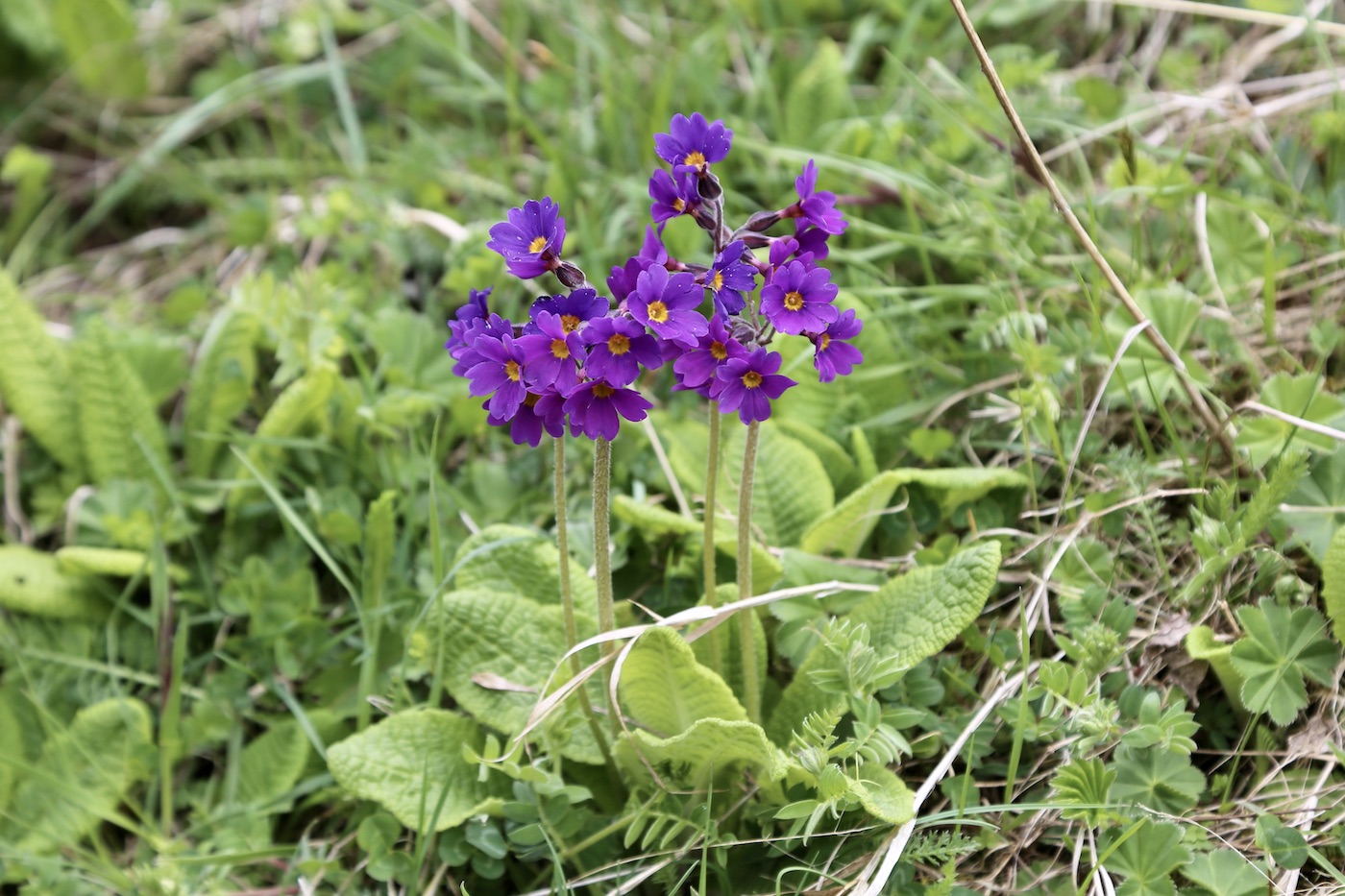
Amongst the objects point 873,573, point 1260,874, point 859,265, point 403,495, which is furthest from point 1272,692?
point 403,495

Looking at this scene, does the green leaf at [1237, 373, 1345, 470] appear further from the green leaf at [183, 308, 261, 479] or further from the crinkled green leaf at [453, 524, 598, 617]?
the green leaf at [183, 308, 261, 479]

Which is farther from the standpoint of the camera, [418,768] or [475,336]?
[418,768]

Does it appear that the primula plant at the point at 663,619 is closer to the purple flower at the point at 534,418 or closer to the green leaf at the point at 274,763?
the purple flower at the point at 534,418

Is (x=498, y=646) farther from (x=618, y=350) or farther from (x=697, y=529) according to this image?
(x=618, y=350)

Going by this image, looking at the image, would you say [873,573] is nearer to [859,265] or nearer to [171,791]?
[859,265]

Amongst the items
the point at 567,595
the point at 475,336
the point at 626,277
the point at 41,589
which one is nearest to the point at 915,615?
the point at 567,595

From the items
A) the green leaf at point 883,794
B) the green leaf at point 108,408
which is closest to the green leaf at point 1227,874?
the green leaf at point 883,794
